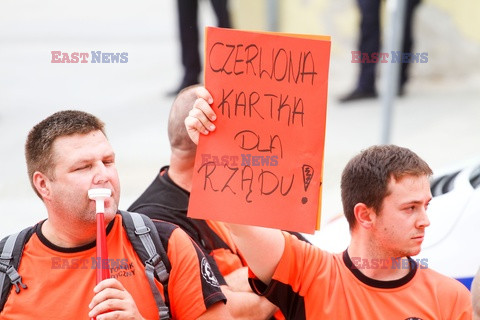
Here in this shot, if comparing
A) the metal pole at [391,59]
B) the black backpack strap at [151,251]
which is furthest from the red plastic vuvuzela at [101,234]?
the metal pole at [391,59]

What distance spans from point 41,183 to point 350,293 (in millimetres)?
1232

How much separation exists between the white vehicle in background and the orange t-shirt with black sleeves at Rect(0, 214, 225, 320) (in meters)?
1.24

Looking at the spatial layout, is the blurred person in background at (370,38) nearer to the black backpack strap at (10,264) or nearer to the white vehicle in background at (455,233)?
the white vehicle in background at (455,233)

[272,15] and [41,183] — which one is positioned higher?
[272,15]

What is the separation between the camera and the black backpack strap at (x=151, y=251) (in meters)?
3.14

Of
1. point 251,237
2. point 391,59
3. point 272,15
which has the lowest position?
point 251,237

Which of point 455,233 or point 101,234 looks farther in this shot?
point 455,233

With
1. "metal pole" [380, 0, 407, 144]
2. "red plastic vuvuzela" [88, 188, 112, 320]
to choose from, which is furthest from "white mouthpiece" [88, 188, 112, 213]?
"metal pole" [380, 0, 407, 144]

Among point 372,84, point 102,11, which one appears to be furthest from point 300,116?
point 102,11

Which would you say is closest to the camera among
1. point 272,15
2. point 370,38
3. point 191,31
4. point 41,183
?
point 41,183

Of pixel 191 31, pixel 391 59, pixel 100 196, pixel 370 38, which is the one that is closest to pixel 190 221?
pixel 100 196

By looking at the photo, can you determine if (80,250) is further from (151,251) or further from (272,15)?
(272,15)

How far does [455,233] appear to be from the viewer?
4070 mm

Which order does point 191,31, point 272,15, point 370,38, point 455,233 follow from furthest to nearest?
point 272,15 → point 191,31 → point 370,38 → point 455,233
